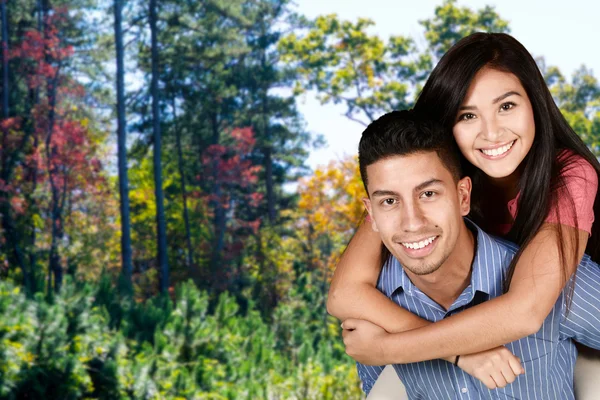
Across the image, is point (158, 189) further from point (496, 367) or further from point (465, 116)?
point (496, 367)

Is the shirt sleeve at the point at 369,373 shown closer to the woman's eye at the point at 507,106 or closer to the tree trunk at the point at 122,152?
the woman's eye at the point at 507,106

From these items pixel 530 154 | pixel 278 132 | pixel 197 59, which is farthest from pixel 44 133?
pixel 530 154

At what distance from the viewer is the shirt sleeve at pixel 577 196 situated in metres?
1.09

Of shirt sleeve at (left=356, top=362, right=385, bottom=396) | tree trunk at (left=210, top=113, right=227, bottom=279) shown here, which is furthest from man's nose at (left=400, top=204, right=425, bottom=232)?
tree trunk at (left=210, top=113, right=227, bottom=279)

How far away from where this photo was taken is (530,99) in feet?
3.87

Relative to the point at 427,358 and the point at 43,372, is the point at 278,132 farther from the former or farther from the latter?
the point at 427,358

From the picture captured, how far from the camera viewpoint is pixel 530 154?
1.20 meters

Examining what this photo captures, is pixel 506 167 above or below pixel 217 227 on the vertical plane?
below

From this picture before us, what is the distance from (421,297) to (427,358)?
0.40 ft

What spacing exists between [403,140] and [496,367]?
314 millimetres

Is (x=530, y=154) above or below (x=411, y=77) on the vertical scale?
below

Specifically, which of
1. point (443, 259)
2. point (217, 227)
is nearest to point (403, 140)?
point (443, 259)

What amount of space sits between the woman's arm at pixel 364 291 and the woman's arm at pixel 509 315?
6 centimetres

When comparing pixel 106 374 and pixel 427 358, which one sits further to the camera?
pixel 106 374
